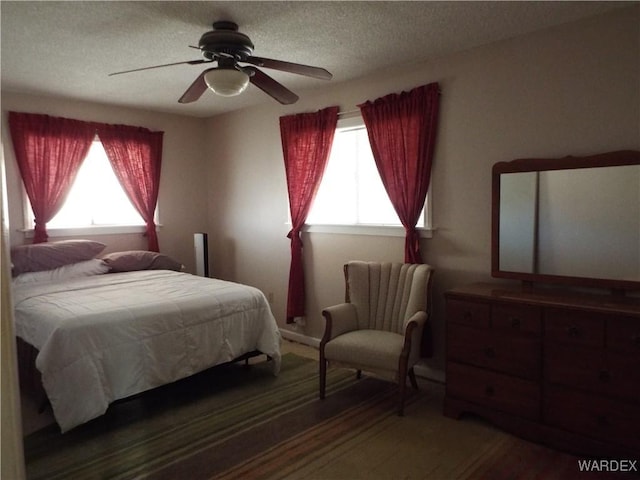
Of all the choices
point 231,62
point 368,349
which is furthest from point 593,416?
point 231,62

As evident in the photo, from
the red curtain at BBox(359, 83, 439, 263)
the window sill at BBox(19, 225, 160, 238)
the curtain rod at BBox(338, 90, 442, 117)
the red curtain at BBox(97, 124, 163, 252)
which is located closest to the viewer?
the red curtain at BBox(359, 83, 439, 263)

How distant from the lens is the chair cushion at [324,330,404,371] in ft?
9.60

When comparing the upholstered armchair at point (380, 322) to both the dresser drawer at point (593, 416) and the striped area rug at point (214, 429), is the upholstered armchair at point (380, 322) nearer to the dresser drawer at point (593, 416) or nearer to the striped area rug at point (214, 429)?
the striped area rug at point (214, 429)

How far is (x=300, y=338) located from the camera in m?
4.53

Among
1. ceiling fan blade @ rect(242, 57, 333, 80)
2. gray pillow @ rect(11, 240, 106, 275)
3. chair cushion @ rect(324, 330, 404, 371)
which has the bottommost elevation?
chair cushion @ rect(324, 330, 404, 371)

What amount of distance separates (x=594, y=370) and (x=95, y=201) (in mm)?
4664

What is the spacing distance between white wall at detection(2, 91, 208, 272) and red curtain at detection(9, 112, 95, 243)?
18 centimetres

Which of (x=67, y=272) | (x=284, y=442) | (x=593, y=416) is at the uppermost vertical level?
(x=67, y=272)

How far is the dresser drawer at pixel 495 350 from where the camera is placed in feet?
8.28

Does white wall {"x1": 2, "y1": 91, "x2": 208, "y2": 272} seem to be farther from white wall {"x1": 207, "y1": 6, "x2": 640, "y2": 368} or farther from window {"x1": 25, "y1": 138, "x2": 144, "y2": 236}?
white wall {"x1": 207, "y1": 6, "x2": 640, "y2": 368}

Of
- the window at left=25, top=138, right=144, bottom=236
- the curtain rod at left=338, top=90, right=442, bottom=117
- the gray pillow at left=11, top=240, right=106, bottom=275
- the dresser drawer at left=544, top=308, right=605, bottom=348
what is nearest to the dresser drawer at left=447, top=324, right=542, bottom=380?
the dresser drawer at left=544, top=308, right=605, bottom=348

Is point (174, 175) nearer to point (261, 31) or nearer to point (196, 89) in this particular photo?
point (196, 89)

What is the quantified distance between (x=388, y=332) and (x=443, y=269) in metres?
0.65

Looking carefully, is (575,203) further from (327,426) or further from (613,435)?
(327,426)
